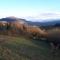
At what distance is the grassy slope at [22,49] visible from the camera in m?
8.57

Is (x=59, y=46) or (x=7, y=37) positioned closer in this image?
(x=59, y=46)

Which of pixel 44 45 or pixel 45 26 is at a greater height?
pixel 45 26

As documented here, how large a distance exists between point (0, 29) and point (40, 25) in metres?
2.18

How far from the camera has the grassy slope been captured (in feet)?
28.1

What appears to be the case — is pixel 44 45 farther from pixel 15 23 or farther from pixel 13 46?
pixel 15 23

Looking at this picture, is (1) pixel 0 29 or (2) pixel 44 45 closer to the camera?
(2) pixel 44 45

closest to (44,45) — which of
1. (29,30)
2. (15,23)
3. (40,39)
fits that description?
(40,39)

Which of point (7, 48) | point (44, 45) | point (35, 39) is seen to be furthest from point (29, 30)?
point (7, 48)

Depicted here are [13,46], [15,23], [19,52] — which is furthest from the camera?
[15,23]

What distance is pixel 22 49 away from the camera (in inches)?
372

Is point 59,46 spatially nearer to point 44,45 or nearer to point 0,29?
point 44,45

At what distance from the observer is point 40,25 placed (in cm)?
1082

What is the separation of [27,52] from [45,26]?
209 centimetres

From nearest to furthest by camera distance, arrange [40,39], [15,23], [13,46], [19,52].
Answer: [19,52] → [13,46] → [40,39] → [15,23]
